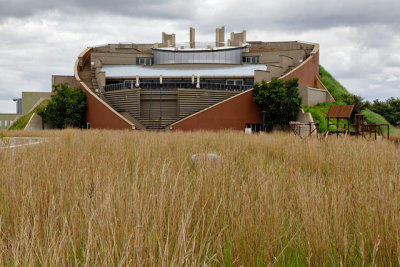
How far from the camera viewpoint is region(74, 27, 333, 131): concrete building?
34.2 metres

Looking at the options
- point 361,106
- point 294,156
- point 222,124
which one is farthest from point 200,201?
point 361,106

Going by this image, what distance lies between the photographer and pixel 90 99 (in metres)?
37.9

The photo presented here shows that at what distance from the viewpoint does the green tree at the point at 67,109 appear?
3772 centimetres

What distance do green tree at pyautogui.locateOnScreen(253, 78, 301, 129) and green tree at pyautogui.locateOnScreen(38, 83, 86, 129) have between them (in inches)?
734

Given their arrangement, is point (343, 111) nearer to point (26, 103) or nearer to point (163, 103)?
point (163, 103)

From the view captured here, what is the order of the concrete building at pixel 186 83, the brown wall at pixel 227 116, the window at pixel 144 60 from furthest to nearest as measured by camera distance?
the window at pixel 144 60 < the concrete building at pixel 186 83 < the brown wall at pixel 227 116

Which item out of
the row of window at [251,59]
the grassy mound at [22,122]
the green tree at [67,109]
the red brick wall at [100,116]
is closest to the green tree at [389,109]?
the row of window at [251,59]

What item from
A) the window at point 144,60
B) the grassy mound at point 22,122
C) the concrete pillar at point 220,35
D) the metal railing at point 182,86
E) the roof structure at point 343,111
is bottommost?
the grassy mound at point 22,122

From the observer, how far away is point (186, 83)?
116ft

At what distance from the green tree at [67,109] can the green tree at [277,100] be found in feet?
61.2

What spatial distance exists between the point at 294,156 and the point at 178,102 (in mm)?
27962

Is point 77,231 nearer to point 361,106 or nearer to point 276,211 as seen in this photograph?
point 276,211

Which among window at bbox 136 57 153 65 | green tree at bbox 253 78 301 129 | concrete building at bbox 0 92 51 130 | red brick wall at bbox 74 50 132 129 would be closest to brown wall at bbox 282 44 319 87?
green tree at bbox 253 78 301 129

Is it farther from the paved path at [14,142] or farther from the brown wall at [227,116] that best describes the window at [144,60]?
the paved path at [14,142]
